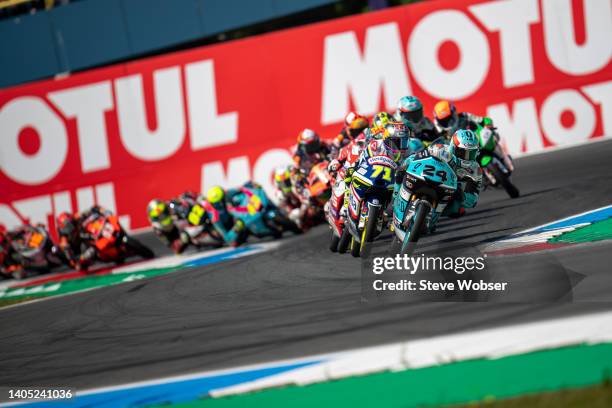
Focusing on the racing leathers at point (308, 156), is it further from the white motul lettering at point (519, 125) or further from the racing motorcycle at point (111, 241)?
the white motul lettering at point (519, 125)

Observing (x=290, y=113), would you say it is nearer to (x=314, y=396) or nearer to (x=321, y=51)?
(x=321, y=51)

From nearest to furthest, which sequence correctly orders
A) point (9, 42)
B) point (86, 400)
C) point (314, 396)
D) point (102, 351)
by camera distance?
point (314, 396) → point (86, 400) → point (102, 351) → point (9, 42)

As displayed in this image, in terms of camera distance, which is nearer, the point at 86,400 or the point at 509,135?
the point at 86,400

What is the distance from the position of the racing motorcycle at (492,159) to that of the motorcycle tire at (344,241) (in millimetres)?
2982

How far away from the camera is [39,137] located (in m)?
20.5

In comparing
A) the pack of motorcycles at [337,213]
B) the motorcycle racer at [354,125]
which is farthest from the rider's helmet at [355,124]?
the pack of motorcycles at [337,213]

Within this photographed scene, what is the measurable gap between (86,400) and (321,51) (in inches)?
564

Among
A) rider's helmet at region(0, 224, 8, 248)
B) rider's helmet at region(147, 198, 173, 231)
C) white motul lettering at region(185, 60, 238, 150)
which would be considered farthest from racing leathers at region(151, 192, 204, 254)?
rider's helmet at region(0, 224, 8, 248)

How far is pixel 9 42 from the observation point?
881 inches

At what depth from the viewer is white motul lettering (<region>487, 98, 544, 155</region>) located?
19.2 m

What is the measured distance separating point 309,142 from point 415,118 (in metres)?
2.46

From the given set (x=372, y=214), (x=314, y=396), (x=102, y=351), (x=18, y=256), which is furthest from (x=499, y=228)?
(x=18, y=256)

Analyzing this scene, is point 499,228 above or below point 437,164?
below

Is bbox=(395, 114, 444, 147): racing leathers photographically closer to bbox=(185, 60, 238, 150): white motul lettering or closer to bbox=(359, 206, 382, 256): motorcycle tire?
bbox=(359, 206, 382, 256): motorcycle tire
